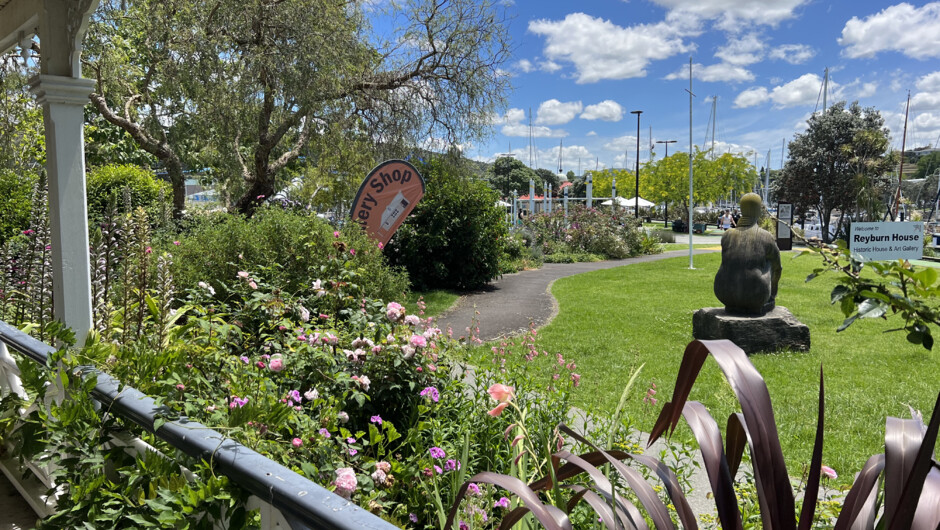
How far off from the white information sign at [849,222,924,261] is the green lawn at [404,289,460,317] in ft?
21.9

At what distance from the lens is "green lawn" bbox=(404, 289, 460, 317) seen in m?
9.77

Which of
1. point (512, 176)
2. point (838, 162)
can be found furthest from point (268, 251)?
point (512, 176)

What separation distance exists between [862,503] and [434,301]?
9.64 m

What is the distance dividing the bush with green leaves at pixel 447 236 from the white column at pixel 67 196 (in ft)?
28.7

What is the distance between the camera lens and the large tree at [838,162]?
32.0m

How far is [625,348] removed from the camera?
776 cm

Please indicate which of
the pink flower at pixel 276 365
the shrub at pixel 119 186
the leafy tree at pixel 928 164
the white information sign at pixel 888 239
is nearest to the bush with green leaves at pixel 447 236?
the shrub at pixel 119 186

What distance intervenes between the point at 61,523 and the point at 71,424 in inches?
12.2

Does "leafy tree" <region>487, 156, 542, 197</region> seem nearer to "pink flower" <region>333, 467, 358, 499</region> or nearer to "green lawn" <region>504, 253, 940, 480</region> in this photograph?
"green lawn" <region>504, 253, 940, 480</region>

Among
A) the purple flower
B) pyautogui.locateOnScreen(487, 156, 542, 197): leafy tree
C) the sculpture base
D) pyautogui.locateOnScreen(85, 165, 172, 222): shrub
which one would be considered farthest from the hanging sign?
pyautogui.locateOnScreen(487, 156, 542, 197): leafy tree

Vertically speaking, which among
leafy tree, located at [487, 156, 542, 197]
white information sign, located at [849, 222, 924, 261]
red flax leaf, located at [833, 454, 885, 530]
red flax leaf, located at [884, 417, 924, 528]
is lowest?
red flax leaf, located at [833, 454, 885, 530]

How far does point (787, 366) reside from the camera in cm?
689

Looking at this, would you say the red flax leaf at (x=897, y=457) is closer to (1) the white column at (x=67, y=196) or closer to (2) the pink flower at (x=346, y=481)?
(2) the pink flower at (x=346, y=481)

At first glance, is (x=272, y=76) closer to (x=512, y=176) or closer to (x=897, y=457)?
(x=897, y=457)
